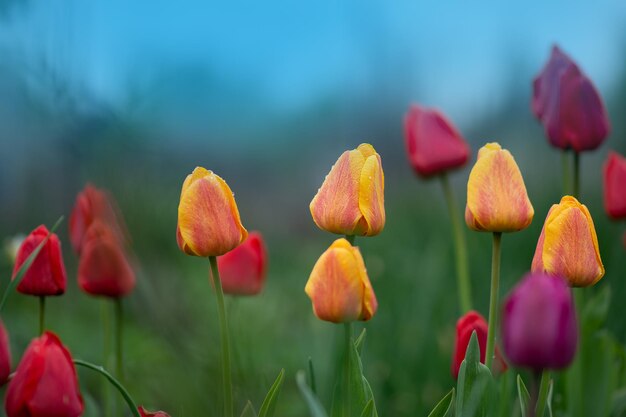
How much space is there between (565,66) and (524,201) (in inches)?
24.0

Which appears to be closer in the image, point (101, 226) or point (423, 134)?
point (101, 226)

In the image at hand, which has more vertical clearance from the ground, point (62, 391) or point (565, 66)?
point (565, 66)

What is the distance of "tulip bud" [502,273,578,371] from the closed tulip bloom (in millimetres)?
769

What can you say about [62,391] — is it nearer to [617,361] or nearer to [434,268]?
A: [617,361]

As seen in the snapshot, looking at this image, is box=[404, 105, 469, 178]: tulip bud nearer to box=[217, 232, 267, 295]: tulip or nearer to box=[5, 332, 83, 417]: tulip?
box=[217, 232, 267, 295]: tulip

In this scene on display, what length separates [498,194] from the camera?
115cm

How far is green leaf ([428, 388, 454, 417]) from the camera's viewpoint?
116cm

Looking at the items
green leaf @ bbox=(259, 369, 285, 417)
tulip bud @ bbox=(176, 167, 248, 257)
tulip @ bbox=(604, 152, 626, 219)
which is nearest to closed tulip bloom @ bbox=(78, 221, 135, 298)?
tulip bud @ bbox=(176, 167, 248, 257)

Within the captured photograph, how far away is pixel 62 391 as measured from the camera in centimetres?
103

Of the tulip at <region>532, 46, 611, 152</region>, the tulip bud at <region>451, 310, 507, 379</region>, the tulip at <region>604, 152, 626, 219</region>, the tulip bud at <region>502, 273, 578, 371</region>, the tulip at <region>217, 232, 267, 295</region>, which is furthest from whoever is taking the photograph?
the tulip at <region>604, 152, 626, 219</region>

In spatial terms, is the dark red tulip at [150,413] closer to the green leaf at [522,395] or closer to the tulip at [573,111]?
the green leaf at [522,395]

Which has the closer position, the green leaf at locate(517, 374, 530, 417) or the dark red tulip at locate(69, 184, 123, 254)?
the green leaf at locate(517, 374, 530, 417)

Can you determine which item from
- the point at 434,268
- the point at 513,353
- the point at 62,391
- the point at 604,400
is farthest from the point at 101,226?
the point at 434,268

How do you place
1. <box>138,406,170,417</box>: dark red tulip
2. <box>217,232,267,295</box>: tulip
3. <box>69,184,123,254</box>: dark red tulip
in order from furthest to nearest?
<box>217,232,267,295</box>: tulip → <box>69,184,123,254</box>: dark red tulip → <box>138,406,170,417</box>: dark red tulip
